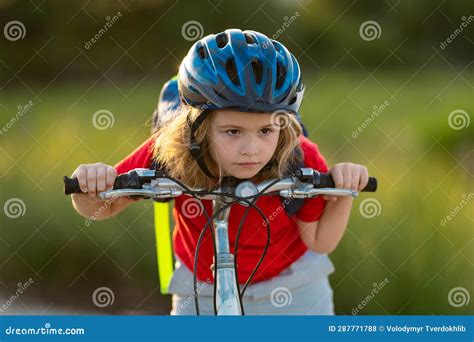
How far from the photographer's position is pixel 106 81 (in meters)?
6.88

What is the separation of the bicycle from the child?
0.09 metres

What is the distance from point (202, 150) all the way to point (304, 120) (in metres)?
3.35

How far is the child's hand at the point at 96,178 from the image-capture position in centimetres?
270

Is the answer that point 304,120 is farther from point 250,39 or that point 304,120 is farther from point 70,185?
point 70,185

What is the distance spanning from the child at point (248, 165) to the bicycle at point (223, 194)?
0.09 meters

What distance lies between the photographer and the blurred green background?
209 inches

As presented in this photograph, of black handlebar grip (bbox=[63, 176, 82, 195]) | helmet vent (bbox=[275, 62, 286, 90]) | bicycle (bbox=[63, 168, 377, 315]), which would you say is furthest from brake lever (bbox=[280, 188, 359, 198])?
black handlebar grip (bbox=[63, 176, 82, 195])

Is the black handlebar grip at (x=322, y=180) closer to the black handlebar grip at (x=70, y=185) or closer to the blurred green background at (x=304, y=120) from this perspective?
the black handlebar grip at (x=70, y=185)

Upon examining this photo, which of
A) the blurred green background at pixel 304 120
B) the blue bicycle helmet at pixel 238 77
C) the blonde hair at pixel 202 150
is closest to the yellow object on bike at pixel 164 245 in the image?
the blonde hair at pixel 202 150

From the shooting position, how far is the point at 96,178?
270cm

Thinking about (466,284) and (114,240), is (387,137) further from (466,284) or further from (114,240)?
(114,240)

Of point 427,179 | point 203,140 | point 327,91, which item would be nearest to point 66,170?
point 327,91

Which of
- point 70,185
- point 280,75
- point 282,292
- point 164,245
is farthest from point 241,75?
point 164,245

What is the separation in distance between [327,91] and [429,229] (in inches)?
67.0
